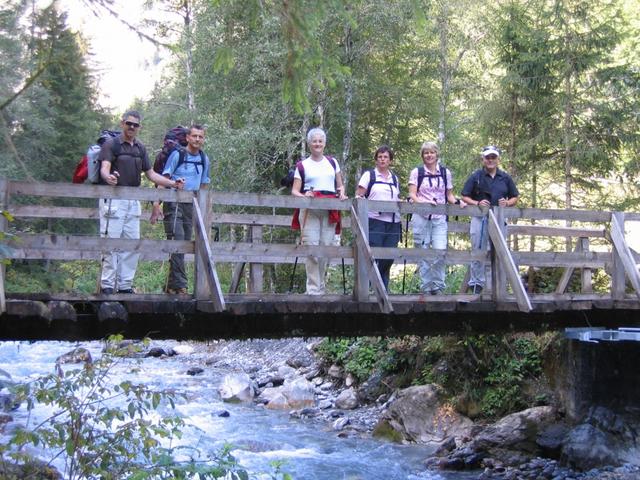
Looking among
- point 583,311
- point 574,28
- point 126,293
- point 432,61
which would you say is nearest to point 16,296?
point 126,293

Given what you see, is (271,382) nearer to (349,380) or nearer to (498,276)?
(349,380)

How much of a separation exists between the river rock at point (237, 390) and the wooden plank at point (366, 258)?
10258 millimetres

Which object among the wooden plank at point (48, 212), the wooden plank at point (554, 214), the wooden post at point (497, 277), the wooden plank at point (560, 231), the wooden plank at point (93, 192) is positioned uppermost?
the wooden plank at point (554, 214)

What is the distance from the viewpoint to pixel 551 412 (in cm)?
1282

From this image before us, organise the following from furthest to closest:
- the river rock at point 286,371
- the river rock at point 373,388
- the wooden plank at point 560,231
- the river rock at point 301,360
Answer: the river rock at point 301,360, the river rock at point 286,371, the river rock at point 373,388, the wooden plank at point 560,231

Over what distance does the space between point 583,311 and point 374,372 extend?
7729mm

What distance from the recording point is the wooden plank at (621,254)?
10039 mm

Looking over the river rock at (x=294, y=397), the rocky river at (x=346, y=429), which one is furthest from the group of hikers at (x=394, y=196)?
the river rock at (x=294, y=397)

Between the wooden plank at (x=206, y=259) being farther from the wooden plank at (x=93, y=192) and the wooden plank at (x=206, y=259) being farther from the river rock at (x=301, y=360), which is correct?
the river rock at (x=301, y=360)

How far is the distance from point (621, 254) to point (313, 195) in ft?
14.6

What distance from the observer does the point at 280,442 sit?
14.1 m

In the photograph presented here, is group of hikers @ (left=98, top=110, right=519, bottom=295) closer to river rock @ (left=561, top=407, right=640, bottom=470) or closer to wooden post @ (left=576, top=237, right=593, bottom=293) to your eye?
wooden post @ (left=576, top=237, right=593, bottom=293)

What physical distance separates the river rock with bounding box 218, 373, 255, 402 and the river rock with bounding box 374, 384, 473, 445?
409 centimetres

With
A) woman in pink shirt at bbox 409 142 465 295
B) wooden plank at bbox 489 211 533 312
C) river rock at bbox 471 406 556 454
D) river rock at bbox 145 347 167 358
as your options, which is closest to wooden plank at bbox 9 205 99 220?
woman in pink shirt at bbox 409 142 465 295
